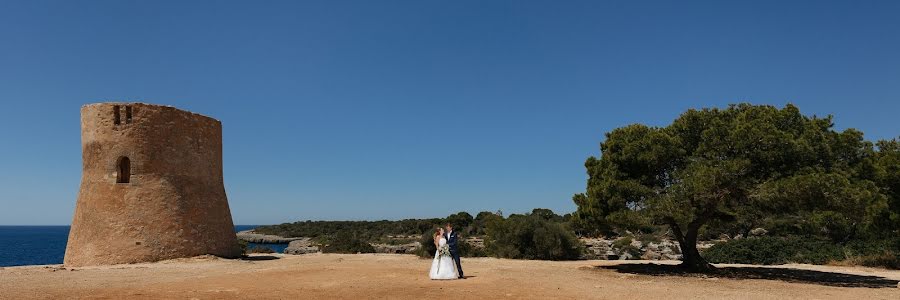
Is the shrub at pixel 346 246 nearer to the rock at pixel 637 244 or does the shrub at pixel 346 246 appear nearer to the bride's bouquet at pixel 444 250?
the bride's bouquet at pixel 444 250

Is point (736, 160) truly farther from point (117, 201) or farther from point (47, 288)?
point (117, 201)

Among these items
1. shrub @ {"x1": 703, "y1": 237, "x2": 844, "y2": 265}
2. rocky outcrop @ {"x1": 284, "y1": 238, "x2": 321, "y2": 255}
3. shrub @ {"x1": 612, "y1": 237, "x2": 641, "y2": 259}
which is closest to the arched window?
rocky outcrop @ {"x1": 284, "y1": 238, "x2": 321, "y2": 255}

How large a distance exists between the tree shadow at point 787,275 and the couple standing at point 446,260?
18.1 feet

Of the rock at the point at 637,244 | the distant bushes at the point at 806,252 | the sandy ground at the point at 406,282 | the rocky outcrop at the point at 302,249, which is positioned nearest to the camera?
the sandy ground at the point at 406,282

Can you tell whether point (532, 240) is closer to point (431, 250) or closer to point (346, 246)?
point (431, 250)

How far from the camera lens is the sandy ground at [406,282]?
10297 mm

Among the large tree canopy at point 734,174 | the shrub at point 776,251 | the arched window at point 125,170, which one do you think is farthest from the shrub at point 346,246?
the shrub at point 776,251

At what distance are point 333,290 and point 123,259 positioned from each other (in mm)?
8868

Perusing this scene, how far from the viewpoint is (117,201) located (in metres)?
16.6

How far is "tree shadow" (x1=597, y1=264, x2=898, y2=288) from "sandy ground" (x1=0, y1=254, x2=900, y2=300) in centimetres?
3

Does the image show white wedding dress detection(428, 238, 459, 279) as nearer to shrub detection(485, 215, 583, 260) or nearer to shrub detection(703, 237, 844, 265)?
shrub detection(485, 215, 583, 260)

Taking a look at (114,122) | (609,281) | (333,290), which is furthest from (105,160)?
(609,281)

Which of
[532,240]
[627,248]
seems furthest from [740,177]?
[627,248]

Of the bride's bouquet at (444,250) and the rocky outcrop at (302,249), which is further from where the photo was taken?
the rocky outcrop at (302,249)
